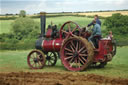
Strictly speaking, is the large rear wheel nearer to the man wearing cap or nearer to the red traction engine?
the red traction engine

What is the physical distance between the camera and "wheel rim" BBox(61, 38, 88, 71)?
1226 cm

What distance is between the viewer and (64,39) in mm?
13188

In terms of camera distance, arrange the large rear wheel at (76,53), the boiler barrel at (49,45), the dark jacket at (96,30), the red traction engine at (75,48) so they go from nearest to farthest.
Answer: the large rear wheel at (76,53), the red traction engine at (75,48), the dark jacket at (96,30), the boiler barrel at (49,45)

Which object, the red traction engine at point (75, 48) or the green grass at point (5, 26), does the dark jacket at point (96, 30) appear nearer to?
the red traction engine at point (75, 48)

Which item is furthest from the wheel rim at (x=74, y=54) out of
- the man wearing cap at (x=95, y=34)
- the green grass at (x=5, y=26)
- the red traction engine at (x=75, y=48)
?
the green grass at (x=5, y=26)

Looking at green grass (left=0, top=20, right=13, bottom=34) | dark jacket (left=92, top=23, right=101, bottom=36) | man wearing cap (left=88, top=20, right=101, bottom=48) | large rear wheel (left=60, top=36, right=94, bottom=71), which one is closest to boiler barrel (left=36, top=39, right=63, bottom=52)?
large rear wheel (left=60, top=36, right=94, bottom=71)

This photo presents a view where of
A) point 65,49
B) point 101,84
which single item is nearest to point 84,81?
point 101,84

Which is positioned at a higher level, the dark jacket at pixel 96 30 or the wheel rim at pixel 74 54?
the dark jacket at pixel 96 30

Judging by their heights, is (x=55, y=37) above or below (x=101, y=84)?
above

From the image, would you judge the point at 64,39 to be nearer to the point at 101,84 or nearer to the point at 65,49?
the point at 65,49

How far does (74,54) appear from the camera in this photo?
12.5 meters

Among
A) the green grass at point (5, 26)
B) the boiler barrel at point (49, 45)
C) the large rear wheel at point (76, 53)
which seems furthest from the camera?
the green grass at point (5, 26)

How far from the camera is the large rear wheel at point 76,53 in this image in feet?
39.2

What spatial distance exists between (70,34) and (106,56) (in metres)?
2.22
